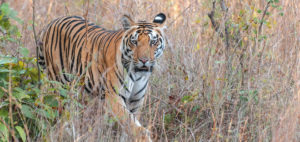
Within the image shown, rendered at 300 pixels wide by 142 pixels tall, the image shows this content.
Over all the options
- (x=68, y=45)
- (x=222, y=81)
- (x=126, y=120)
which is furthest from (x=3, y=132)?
(x=222, y=81)

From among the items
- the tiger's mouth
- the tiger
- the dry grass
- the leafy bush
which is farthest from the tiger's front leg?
the leafy bush

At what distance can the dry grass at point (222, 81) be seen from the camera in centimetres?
363

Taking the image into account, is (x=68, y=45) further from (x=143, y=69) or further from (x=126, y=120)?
(x=126, y=120)

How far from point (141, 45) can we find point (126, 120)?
0.67 meters

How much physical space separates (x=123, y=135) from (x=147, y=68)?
0.65 meters

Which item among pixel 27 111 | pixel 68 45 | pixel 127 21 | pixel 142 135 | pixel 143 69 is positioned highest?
pixel 127 21

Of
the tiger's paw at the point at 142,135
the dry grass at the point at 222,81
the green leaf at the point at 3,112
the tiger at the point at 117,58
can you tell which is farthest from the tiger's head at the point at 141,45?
the green leaf at the point at 3,112

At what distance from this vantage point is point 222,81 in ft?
13.2

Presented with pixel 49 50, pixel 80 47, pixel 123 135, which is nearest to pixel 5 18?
pixel 123 135

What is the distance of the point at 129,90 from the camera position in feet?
12.6

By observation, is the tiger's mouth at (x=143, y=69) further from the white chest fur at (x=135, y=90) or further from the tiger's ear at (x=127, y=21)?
the tiger's ear at (x=127, y=21)

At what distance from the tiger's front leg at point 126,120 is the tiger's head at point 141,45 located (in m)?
0.31

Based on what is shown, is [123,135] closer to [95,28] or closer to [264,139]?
[264,139]

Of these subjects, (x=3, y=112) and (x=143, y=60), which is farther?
(x=143, y=60)
